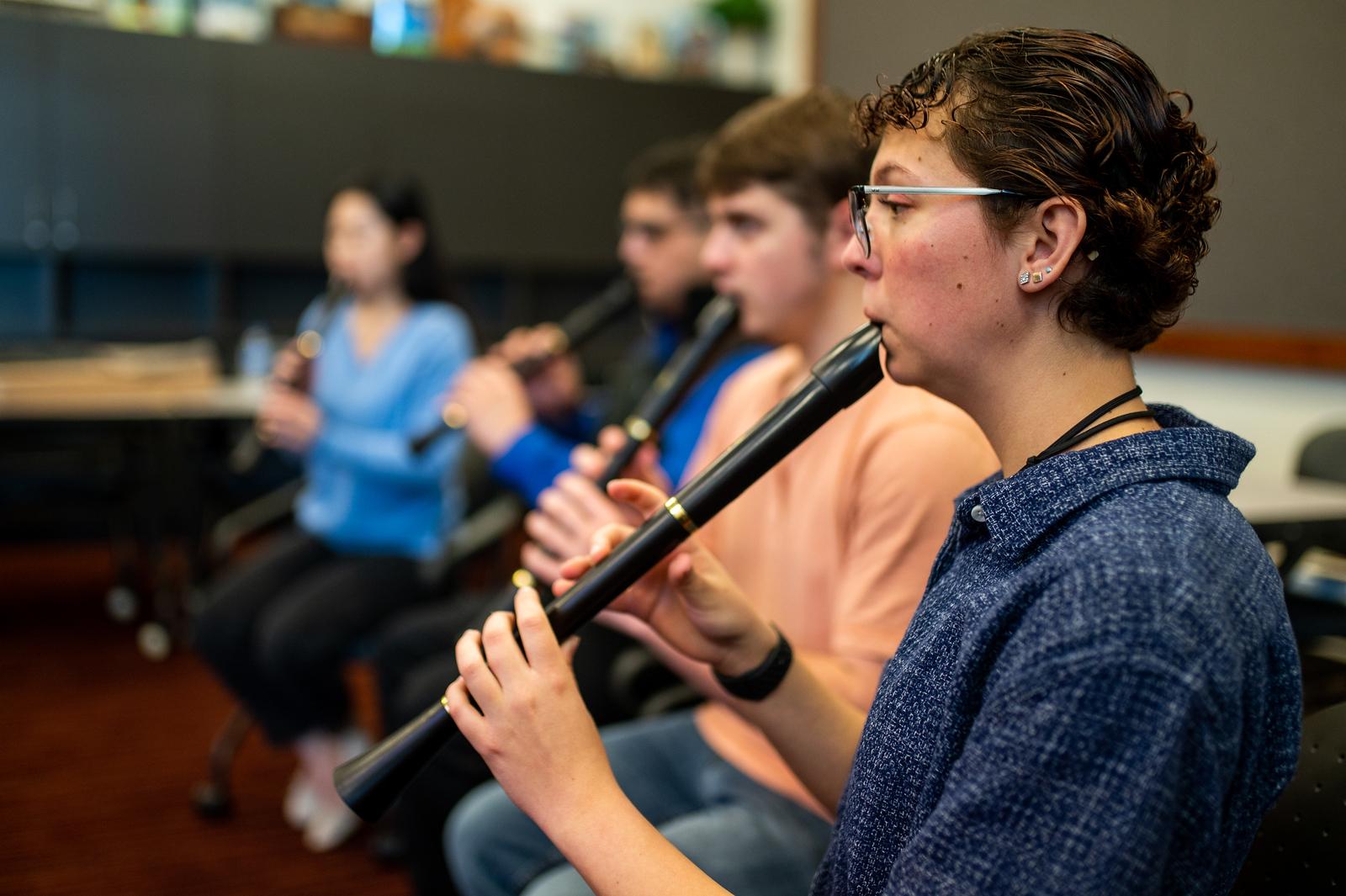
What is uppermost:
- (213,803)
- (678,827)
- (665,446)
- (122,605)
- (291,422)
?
(665,446)

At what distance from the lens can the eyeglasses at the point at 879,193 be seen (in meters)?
0.75

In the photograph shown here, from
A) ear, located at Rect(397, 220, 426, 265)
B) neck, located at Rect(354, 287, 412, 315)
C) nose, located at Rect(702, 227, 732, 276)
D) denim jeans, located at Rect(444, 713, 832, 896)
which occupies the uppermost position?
nose, located at Rect(702, 227, 732, 276)

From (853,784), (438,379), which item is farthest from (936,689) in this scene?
(438,379)

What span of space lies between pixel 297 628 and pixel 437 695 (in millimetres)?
473

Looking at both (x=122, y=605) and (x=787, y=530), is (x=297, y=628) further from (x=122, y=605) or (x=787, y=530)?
(x=122, y=605)

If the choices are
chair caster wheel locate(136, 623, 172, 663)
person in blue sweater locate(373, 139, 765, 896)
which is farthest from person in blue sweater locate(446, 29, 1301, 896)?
chair caster wheel locate(136, 623, 172, 663)

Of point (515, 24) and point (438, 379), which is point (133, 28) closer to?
point (515, 24)

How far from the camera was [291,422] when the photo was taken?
253cm

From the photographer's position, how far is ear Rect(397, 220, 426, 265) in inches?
104

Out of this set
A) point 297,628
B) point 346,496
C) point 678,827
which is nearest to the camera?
point 678,827

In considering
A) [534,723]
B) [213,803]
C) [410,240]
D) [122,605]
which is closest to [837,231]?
[534,723]

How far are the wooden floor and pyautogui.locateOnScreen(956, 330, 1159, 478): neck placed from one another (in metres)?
1.84

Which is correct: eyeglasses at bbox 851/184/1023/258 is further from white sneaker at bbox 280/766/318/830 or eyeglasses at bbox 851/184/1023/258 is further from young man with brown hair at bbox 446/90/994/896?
white sneaker at bbox 280/766/318/830

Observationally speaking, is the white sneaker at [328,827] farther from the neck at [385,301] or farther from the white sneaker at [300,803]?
the neck at [385,301]
